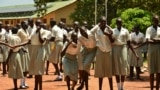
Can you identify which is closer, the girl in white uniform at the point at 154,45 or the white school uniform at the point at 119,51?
the girl in white uniform at the point at 154,45

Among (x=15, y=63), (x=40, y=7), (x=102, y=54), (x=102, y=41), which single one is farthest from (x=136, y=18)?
(x=40, y=7)

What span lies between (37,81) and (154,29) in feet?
10.9

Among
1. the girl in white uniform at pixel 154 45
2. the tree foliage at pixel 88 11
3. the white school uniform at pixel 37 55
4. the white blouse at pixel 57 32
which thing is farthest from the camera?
the tree foliage at pixel 88 11

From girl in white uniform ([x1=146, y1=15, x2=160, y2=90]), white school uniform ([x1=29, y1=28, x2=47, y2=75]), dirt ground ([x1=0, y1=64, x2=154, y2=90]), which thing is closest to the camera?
girl in white uniform ([x1=146, y1=15, x2=160, y2=90])

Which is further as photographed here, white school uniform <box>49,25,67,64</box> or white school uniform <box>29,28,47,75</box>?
white school uniform <box>49,25,67,64</box>

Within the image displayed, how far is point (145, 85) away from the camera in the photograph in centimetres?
1448

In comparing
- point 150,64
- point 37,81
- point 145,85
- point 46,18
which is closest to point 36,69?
point 37,81

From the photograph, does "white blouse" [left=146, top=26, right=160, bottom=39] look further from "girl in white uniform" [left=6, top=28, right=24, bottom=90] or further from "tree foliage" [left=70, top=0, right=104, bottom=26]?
"tree foliage" [left=70, top=0, right=104, bottom=26]

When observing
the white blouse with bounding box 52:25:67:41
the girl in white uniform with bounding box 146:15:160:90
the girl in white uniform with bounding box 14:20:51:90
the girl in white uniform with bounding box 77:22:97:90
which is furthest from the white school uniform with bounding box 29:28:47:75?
the white blouse with bounding box 52:25:67:41

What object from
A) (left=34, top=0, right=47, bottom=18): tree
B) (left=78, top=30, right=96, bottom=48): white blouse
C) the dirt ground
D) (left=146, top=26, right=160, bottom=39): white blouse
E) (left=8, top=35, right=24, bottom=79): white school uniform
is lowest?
the dirt ground

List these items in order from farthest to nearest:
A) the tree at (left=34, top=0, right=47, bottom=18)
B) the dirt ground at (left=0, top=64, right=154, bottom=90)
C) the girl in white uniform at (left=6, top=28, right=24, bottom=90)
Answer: the tree at (left=34, top=0, right=47, bottom=18)
the dirt ground at (left=0, top=64, right=154, bottom=90)
the girl in white uniform at (left=6, top=28, right=24, bottom=90)

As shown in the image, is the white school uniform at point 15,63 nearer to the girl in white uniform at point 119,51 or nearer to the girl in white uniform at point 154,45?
the girl in white uniform at point 119,51

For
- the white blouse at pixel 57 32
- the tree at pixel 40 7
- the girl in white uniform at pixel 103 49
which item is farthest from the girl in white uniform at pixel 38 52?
the tree at pixel 40 7

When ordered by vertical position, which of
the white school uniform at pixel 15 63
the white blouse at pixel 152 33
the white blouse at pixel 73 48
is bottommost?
the white school uniform at pixel 15 63
